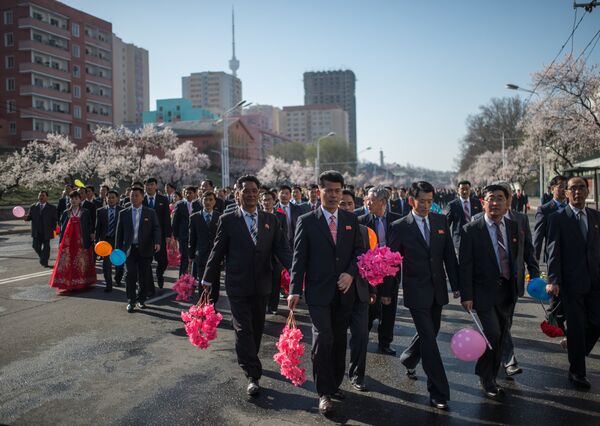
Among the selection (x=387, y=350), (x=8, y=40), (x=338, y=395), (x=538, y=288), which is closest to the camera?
(x=338, y=395)

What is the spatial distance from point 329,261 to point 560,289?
8.46 ft

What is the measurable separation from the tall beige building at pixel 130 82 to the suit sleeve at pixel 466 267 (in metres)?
121

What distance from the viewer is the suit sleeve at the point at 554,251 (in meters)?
5.14

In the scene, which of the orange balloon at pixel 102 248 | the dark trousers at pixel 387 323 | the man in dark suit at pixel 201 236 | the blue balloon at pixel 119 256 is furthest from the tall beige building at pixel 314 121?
the dark trousers at pixel 387 323

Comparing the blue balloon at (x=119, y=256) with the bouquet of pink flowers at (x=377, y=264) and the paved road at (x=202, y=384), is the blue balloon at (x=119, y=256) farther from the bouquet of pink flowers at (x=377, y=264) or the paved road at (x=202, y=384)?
the bouquet of pink flowers at (x=377, y=264)

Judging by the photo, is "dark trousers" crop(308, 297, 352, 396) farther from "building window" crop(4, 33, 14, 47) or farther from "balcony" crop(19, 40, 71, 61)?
"building window" crop(4, 33, 14, 47)

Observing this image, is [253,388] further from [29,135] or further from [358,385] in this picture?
[29,135]

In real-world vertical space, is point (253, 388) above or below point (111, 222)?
below

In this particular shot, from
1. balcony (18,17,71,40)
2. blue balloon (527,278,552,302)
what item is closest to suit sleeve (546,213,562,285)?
blue balloon (527,278,552,302)

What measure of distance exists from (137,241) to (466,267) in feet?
19.0

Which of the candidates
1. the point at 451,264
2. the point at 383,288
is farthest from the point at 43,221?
the point at 451,264

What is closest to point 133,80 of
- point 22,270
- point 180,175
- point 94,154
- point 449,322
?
point 180,175

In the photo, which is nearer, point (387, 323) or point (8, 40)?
point (387, 323)

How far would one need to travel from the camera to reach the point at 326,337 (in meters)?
4.48
